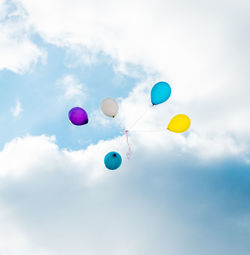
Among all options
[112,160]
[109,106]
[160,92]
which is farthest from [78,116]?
[160,92]

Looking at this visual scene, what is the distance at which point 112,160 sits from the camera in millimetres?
16469

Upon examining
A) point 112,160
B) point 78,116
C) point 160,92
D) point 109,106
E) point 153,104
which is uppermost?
point 160,92

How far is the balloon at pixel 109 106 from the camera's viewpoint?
17.3 meters

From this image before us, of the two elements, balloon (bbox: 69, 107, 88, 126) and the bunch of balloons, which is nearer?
the bunch of balloons

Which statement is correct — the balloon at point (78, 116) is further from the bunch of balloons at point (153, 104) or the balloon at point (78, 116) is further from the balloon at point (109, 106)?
the balloon at point (109, 106)

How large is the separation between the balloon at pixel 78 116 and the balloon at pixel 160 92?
3572 millimetres

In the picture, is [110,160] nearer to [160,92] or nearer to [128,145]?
[128,145]

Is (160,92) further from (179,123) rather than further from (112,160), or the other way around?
(112,160)

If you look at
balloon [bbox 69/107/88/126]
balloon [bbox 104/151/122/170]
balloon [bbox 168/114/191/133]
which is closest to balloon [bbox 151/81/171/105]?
balloon [bbox 168/114/191/133]

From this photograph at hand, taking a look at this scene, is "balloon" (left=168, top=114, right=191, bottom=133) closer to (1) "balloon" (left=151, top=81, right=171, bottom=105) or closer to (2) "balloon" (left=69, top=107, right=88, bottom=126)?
(1) "balloon" (left=151, top=81, right=171, bottom=105)

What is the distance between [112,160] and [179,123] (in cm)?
391

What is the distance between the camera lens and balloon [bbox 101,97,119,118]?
17297mm

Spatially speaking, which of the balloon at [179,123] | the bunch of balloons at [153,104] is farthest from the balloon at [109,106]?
the balloon at [179,123]

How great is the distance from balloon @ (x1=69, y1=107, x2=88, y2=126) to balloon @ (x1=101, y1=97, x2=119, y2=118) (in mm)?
1040
